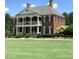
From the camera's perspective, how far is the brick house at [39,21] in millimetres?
1669

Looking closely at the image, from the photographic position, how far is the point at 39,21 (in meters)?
1.77

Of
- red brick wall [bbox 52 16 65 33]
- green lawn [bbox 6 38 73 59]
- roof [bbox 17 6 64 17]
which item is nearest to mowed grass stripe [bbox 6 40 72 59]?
green lawn [bbox 6 38 73 59]

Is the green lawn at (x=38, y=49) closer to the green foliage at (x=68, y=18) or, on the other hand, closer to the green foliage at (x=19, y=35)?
the green foliage at (x=19, y=35)

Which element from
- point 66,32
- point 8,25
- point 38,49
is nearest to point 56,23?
point 66,32

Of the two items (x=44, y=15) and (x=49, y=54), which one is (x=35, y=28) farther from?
(x=49, y=54)

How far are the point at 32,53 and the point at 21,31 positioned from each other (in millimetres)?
231

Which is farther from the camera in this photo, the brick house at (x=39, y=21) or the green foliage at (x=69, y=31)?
the brick house at (x=39, y=21)

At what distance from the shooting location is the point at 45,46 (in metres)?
1.62

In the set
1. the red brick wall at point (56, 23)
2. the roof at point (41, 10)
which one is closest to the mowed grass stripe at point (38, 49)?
the red brick wall at point (56, 23)

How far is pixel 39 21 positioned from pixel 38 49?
0.29 meters

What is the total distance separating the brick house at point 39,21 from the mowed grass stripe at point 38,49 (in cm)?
10

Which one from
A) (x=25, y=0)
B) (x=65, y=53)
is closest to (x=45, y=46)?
(x=65, y=53)

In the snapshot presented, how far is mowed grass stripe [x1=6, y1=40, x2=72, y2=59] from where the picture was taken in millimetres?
1554

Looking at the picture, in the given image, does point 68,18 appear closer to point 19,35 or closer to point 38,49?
point 38,49
